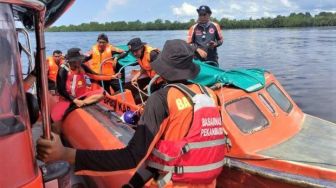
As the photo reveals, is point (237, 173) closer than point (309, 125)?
Yes

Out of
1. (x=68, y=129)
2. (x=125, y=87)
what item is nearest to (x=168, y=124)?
(x=68, y=129)

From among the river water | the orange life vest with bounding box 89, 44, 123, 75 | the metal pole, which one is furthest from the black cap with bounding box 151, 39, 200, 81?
the river water

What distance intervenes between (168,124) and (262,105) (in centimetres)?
244

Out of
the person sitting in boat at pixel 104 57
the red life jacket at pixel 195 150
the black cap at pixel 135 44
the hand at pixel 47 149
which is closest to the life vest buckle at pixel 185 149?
the red life jacket at pixel 195 150

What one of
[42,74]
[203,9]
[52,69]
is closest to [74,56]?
[203,9]

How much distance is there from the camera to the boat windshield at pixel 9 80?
125cm

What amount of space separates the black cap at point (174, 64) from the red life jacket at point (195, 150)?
0.06m

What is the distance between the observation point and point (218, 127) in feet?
6.18

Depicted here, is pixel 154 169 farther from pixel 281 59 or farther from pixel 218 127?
pixel 281 59

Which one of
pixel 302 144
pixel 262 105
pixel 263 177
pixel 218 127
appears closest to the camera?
pixel 218 127

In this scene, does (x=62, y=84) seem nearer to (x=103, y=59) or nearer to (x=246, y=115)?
(x=246, y=115)

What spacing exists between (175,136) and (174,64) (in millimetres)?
326

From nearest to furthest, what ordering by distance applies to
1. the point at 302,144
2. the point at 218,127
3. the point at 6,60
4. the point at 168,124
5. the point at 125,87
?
the point at 6,60, the point at 168,124, the point at 218,127, the point at 302,144, the point at 125,87

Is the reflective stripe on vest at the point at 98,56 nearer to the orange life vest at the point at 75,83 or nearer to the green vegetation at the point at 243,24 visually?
the orange life vest at the point at 75,83
